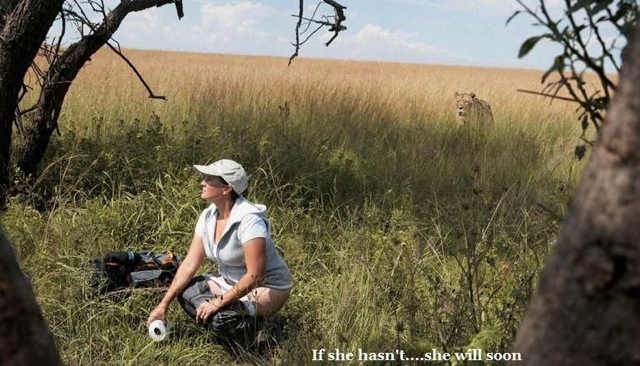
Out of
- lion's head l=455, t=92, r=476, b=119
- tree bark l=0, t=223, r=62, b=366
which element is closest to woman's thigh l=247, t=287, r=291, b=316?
tree bark l=0, t=223, r=62, b=366

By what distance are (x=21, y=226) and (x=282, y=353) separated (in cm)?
208

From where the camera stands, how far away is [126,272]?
163 inches

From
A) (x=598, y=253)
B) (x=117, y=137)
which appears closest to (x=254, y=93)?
(x=117, y=137)

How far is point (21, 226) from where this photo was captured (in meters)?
4.52

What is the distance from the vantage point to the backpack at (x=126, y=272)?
159 inches

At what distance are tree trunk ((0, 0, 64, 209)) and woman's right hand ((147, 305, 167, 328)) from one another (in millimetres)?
2028

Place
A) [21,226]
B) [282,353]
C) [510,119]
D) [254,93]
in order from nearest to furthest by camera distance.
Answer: [282,353] → [21,226] → [254,93] → [510,119]

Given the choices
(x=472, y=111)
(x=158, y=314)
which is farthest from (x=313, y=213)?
(x=472, y=111)

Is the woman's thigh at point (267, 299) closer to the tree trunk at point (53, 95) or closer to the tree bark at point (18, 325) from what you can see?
the tree bark at point (18, 325)

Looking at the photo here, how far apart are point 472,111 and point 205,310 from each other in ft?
22.0

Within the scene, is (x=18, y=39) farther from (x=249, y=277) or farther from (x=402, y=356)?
(x=402, y=356)

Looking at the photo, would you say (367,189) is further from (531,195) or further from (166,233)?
(166,233)

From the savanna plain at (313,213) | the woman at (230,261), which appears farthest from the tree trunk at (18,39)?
the woman at (230,261)

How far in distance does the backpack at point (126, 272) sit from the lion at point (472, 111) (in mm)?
5718
